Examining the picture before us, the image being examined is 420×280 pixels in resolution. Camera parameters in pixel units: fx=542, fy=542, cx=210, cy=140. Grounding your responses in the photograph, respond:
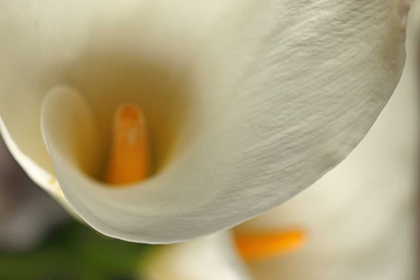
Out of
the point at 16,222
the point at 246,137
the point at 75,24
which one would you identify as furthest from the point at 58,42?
the point at 16,222

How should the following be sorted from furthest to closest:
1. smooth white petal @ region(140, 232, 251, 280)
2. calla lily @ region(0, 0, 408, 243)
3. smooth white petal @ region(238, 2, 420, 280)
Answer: smooth white petal @ region(238, 2, 420, 280), smooth white petal @ region(140, 232, 251, 280), calla lily @ region(0, 0, 408, 243)

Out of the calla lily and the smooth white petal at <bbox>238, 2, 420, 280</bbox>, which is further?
the smooth white petal at <bbox>238, 2, 420, 280</bbox>

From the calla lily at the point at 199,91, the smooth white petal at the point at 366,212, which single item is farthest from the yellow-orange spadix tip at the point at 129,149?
the smooth white petal at the point at 366,212

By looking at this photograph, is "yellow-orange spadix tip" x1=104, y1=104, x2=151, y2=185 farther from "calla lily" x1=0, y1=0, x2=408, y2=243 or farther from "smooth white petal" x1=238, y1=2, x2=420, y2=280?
"smooth white petal" x1=238, y1=2, x2=420, y2=280

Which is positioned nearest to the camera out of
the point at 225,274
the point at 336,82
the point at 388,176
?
the point at 336,82

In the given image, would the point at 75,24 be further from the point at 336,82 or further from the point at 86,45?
the point at 336,82

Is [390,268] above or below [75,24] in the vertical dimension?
below

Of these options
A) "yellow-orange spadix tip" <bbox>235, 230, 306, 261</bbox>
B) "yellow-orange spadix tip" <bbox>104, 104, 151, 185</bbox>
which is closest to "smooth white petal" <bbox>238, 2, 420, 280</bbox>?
"yellow-orange spadix tip" <bbox>235, 230, 306, 261</bbox>
